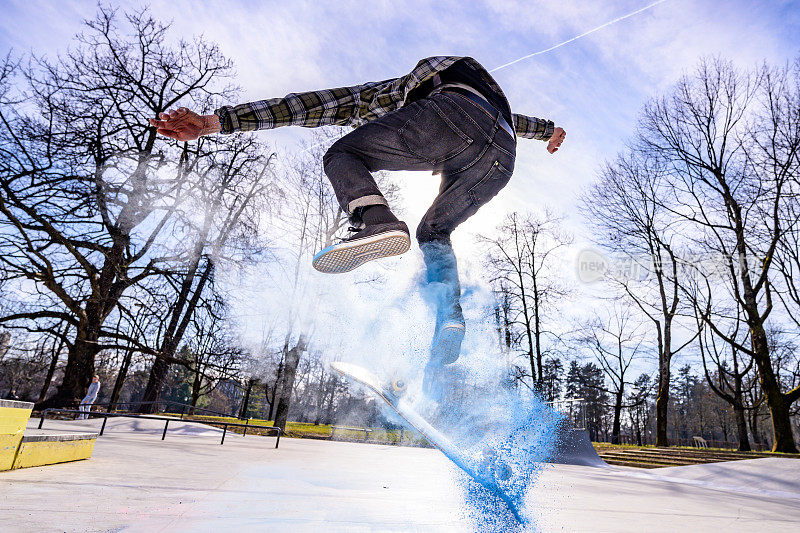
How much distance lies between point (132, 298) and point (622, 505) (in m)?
13.5

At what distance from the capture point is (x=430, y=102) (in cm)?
206

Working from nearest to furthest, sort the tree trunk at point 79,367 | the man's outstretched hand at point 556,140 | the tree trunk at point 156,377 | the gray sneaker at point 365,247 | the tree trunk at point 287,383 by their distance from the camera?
the gray sneaker at point 365,247
the man's outstretched hand at point 556,140
the tree trunk at point 79,367
the tree trunk at point 156,377
the tree trunk at point 287,383

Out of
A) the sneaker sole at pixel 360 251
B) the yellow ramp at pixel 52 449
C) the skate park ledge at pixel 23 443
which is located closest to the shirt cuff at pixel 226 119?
the sneaker sole at pixel 360 251

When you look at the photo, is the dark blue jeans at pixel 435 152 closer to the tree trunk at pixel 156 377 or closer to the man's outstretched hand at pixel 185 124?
the man's outstretched hand at pixel 185 124

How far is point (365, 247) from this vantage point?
2.06 meters

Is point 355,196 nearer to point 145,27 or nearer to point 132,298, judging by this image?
point 132,298

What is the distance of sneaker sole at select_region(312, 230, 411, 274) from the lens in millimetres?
2012

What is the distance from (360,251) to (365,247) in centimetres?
5

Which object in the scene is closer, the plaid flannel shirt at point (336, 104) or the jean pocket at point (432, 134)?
the jean pocket at point (432, 134)

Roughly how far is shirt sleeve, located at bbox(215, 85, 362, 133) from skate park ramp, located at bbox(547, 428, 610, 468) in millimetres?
10538

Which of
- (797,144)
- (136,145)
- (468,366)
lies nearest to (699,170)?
(797,144)

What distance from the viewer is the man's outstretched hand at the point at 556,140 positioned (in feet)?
10.9

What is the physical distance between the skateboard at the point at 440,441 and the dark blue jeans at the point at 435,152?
0.79 meters

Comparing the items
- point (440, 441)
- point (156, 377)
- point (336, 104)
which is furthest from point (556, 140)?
point (156, 377)
